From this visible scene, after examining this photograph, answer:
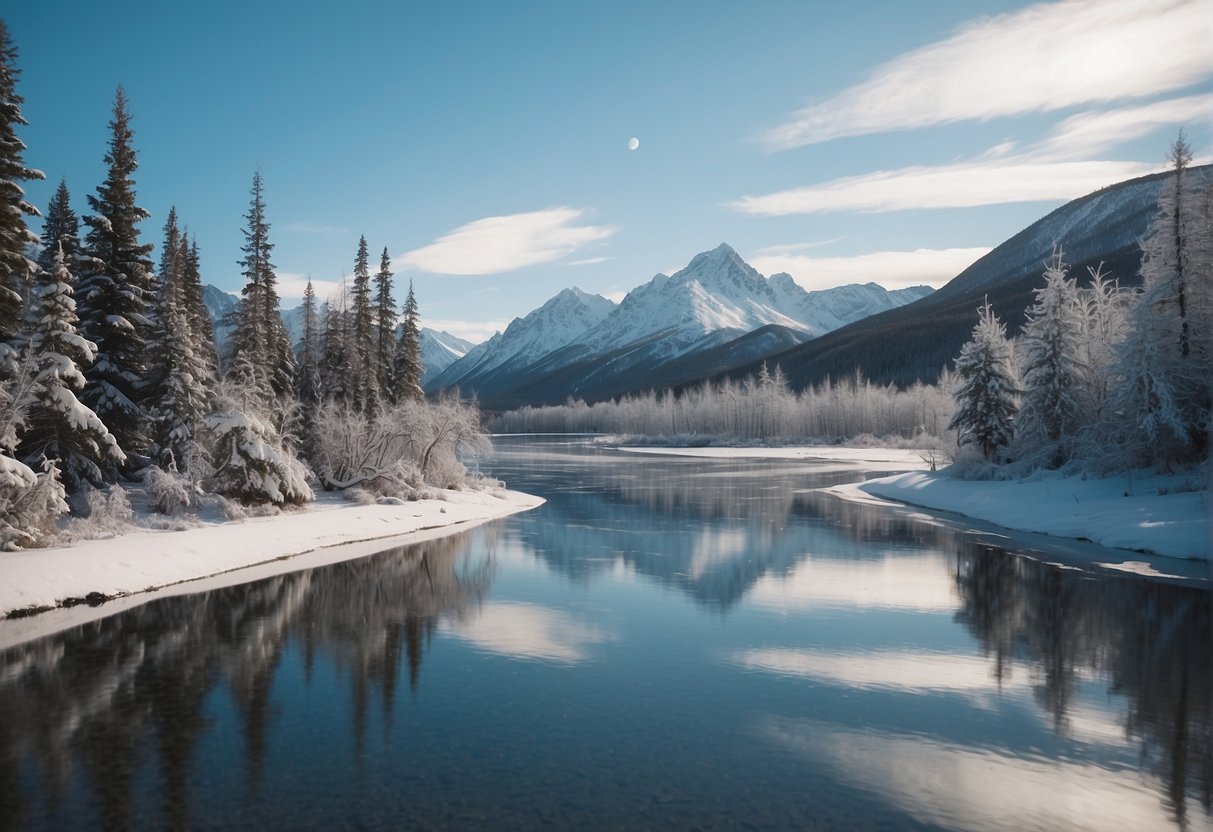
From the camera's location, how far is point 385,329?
5247 cm

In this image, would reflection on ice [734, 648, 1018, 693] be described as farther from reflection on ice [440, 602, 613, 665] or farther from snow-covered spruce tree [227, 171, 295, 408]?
snow-covered spruce tree [227, 171, 295, 408]

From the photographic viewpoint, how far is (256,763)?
10.1 m

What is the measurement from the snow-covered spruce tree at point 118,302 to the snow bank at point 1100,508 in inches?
1451

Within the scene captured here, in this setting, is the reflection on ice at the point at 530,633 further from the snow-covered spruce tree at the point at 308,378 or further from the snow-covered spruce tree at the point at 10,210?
the snow-covered spruce tree at the point at 308,378

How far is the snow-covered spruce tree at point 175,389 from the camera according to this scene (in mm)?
29625

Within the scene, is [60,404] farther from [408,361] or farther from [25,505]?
[408,361]

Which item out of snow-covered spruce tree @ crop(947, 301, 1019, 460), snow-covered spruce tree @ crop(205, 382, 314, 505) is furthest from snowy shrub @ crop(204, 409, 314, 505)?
snow-covered spruce tree @ crop(947, 301, 1019, 460)

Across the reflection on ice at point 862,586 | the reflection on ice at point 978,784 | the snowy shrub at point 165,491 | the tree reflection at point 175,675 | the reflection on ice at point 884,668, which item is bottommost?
the reflection on ice at point 862,586

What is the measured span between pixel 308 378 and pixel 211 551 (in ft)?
86.7

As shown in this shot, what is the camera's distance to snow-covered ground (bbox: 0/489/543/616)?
60.6 ft

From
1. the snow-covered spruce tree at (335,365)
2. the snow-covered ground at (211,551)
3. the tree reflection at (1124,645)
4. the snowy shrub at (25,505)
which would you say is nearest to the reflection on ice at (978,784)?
the tree reflection at (1124,645)

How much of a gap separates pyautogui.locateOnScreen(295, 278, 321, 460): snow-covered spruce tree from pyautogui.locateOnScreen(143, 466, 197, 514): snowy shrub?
12.0m

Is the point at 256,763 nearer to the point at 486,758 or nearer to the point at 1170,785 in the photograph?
the point at 486,758

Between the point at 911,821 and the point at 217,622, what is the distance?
1517 cm
